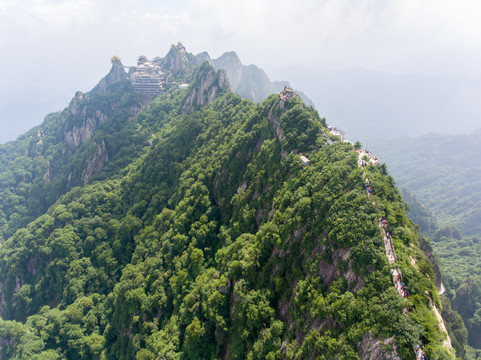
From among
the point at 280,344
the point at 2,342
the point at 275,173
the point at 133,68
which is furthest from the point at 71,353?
the point at 133,68

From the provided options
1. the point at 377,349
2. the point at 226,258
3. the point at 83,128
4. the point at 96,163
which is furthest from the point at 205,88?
the point at 377,349

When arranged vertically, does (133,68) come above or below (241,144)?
above

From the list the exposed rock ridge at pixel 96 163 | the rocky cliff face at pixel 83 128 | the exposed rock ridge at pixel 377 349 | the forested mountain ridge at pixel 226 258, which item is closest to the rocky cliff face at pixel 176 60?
the rocky cliff face at pixel 83 128

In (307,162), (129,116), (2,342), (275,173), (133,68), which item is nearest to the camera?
(307,162)

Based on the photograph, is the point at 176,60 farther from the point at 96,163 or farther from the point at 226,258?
the point at 226,258

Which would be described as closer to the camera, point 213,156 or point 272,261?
point 272,261

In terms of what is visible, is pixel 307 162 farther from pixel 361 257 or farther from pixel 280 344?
pixel 280 344
